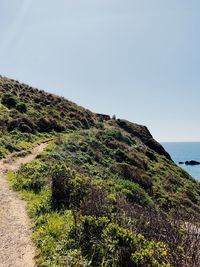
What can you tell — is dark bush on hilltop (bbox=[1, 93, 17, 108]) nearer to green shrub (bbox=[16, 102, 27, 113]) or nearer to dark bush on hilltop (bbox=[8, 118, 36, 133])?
green shrub (bbox=[16, 102, 27, 113])

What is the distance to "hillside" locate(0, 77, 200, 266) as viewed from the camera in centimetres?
601

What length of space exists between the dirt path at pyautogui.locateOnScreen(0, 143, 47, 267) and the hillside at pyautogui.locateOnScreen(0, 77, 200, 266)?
362 mm

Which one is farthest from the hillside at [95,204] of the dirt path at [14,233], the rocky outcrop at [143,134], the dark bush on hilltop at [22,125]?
the rocky outcrop at [143,134]

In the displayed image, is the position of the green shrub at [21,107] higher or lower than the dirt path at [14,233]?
higher

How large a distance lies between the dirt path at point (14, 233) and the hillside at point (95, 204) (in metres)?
0.36

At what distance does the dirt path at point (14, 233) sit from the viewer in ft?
24.3

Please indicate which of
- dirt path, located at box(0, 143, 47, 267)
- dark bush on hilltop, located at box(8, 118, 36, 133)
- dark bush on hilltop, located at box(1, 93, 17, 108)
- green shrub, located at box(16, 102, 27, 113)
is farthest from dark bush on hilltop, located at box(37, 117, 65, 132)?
dirt path, located at box(0, 143, 47, 267)

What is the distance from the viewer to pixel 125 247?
611 cm

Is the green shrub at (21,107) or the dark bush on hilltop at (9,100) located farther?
the dark bush on hilltop at (9,100)

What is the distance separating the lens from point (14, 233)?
8992 millimetres

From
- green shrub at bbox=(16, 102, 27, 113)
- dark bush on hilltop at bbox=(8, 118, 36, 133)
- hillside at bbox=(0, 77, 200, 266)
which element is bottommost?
hillside at bbox=(0, 77, 200, 266)

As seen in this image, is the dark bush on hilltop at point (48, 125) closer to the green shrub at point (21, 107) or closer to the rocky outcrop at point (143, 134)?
the green shrub at point (21, 107)

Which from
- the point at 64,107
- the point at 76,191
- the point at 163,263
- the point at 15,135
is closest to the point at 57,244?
the point at 76,191

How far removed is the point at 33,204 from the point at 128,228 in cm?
569
